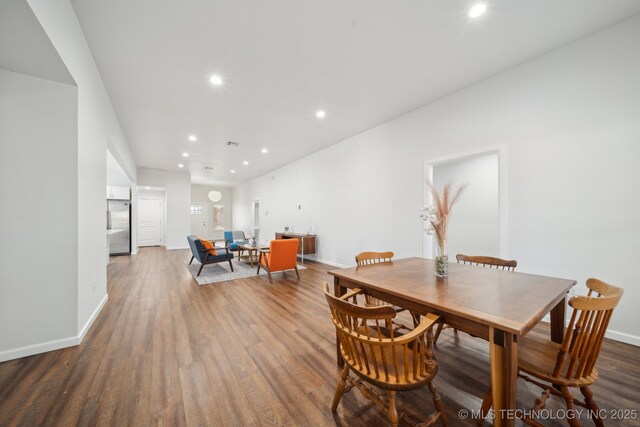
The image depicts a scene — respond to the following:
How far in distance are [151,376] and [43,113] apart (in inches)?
98.2

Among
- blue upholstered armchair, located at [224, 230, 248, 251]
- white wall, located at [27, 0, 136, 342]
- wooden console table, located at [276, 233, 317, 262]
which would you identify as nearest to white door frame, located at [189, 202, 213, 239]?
blue upholstered armchair, located at [224, 230, 248, 251]

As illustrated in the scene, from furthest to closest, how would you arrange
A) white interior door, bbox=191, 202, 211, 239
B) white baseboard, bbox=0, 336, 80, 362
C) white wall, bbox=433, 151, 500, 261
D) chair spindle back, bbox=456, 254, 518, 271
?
white interior door, bbox=191, 202, 211, 239, white wall, bbox=433, 151, 500, 261, chair spindle back, bbox=456, 254, 518, 271, white baseboard, bbox=0, 336, 80, 362

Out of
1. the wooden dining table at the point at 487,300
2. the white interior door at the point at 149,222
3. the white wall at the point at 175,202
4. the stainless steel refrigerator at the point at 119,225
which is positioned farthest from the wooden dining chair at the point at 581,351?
the white interior door at the point at 149,222

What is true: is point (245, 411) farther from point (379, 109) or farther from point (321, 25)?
point (379, 109)

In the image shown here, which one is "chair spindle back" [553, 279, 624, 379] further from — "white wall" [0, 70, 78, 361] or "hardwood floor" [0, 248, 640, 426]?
"white wall" [0, 70, 78, 361]

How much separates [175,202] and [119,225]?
195cm

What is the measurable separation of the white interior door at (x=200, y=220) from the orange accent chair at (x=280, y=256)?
913cm

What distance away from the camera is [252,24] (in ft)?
7.36

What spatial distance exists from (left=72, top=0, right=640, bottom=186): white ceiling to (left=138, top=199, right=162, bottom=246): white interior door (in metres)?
6.91

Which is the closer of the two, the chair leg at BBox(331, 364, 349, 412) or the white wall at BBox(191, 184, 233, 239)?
the chair leg at BBox(331, 364, 349, 412)

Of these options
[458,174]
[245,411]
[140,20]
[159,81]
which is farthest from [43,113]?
[458,174]

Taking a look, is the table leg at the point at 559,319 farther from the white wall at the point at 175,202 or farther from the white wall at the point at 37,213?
the white wall at the point at 175,202

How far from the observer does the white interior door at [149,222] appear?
32.1 ft

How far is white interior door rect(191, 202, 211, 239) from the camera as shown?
12172 mm
